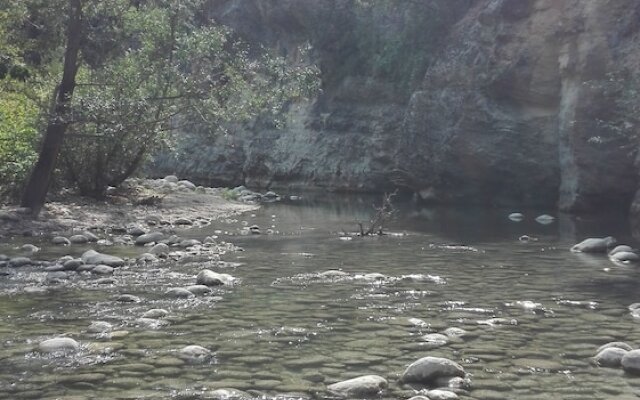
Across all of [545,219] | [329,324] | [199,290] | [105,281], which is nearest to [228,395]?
[329,324]

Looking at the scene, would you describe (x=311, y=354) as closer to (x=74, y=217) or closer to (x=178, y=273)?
(x=178, y=273)

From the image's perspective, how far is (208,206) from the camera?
2345 cm

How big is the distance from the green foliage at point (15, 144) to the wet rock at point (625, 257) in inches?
527

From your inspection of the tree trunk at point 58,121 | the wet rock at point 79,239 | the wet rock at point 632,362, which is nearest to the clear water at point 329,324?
the wet rock at point 632,362

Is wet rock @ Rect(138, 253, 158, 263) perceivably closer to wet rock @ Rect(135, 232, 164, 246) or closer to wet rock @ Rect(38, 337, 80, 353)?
wet rock @ Rect(135, 232, 164, 246)

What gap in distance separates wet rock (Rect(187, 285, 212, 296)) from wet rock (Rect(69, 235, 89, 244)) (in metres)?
6.30

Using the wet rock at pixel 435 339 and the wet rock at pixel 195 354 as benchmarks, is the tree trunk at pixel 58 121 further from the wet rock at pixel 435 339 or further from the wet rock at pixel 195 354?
the wet rock at pixel 435 339

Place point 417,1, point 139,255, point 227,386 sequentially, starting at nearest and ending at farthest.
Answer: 1. point 227,386
2. point 139,255
3. point 417,1

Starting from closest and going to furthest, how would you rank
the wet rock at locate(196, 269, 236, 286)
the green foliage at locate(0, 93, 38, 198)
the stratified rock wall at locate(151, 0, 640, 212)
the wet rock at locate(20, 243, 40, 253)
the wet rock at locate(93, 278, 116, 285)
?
1. the wet rock at locate(196, 269, 236, 286)
2. the wet rock at locate(93, 278, 116, 285)
3. the wet rock at locate(20, 243, 40, 253)
4. the green foliage at locate(0, 93, 38, 198)
5. the stratified rock wall at locate(151, 0, 640, 212)

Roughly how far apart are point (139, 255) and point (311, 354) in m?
7.22

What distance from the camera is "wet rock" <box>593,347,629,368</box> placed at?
6477 mm

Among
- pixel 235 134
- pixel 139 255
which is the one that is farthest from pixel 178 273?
pixel 235 134

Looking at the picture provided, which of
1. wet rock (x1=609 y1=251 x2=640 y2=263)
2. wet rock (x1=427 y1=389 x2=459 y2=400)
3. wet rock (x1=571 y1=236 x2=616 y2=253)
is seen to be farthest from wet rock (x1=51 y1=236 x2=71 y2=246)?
wet rock (x1=427 y1=389 x2=459 y2=400)

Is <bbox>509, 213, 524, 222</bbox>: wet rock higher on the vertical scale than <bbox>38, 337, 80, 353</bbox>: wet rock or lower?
lower
